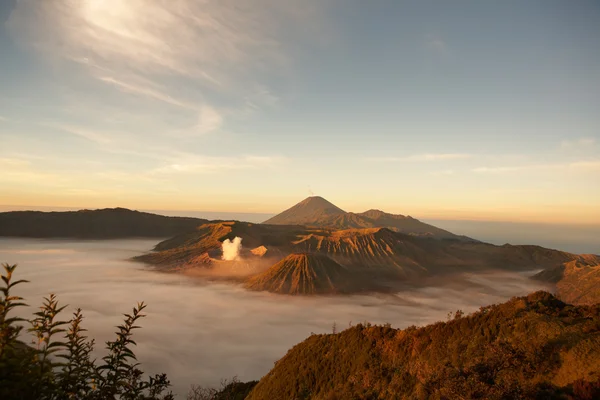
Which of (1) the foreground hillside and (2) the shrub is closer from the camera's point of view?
(2) the shrub

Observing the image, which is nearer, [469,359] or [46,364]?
[46,364]

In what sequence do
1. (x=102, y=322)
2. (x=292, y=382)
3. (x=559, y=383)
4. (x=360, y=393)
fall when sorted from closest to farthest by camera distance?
(x=559, y=383)
(x=360, y=393)
(x=292, y=382)
(x=102, y=322)

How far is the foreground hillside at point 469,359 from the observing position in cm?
1614

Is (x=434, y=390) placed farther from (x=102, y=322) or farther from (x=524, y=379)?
(x=102, y=322)

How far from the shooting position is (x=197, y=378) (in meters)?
114

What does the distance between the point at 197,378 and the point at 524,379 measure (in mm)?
121037

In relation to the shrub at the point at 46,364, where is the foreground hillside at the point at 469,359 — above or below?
below

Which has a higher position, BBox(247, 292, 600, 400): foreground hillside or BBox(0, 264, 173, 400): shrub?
BBox(0, 264, 173, 400): shrub

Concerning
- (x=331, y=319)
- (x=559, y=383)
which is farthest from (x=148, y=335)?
(x=559, y=383)

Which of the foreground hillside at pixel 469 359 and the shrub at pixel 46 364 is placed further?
the foreground hillside at pixel 469 359

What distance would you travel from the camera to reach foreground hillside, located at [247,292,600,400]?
635 inches

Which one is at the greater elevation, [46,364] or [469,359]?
[46,364]

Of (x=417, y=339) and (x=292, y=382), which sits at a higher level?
(x=417, y=339)

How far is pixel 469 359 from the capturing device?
67.4ft
